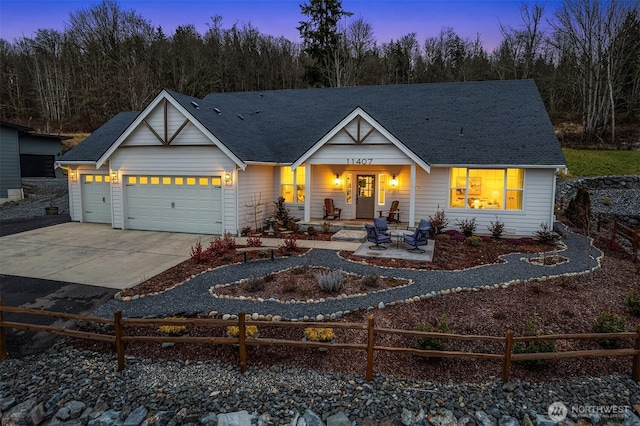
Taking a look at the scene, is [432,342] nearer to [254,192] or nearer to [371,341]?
[371,341]

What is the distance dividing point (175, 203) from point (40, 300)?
7370 millimetres

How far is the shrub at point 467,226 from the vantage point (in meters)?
13.5

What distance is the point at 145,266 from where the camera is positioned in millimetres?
9844

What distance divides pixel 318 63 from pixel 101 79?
22.2 meters

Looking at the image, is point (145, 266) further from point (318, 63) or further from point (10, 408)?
point (318, 63)

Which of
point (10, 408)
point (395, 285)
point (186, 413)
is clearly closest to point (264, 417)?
point (186, 413)

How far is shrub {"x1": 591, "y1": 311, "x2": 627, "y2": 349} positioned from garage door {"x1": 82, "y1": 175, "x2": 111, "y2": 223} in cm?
1735

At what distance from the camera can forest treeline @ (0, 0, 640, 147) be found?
28281 mm

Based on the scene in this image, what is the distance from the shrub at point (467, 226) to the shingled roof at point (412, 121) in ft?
7.06

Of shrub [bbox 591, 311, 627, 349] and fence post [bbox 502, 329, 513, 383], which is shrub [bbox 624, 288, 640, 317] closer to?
shrub [bbox 591, 311, 627, 349]

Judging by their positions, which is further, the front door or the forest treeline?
the forest treeline

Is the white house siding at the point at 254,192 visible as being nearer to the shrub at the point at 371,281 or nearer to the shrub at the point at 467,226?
the shrub at the point at 371,281

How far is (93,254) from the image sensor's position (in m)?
11.0

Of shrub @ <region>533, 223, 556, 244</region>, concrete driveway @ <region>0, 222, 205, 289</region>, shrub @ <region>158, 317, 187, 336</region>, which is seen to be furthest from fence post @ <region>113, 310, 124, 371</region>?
shrub @ <region>533, 223, 556, 244</region>
